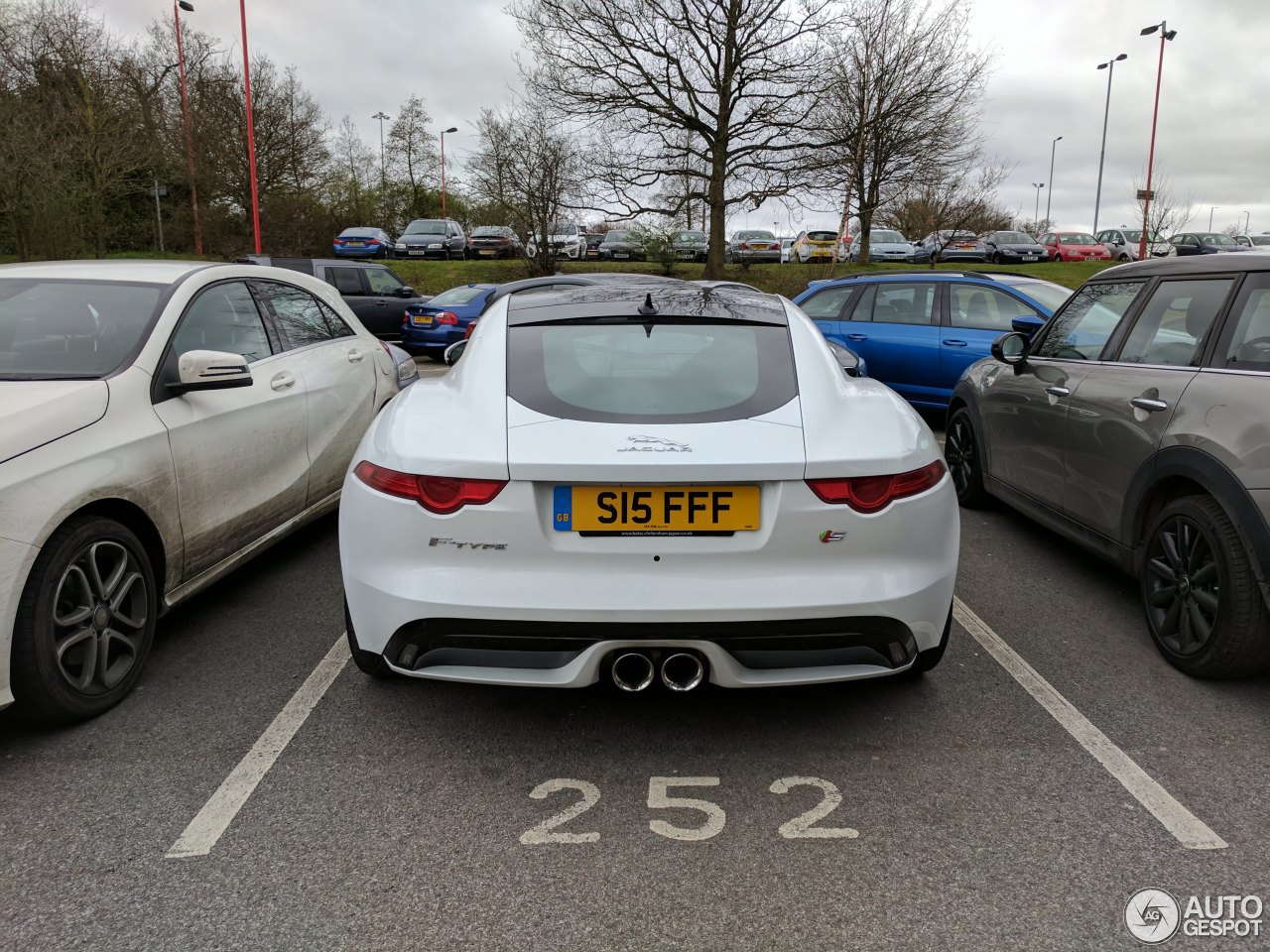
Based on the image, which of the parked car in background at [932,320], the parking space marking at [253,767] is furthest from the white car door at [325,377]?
the parked car in background at [932,320]

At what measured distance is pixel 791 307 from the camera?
3672 mm

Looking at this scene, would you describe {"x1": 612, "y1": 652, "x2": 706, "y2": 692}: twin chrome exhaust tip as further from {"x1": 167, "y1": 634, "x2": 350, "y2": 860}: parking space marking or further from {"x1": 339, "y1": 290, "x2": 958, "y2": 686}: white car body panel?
{"x1": 167, "y1": 634, "x2": 350, "y2": 860}: parking space marking

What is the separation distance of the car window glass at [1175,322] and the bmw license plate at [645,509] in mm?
2403

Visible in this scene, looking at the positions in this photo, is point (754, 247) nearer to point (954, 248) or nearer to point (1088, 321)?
point (954, 248)

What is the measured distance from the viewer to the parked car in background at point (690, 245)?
1119 inches

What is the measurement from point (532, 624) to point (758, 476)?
77cm

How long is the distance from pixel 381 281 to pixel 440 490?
1587 cm

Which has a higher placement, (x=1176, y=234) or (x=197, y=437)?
(x=1176, y=234)

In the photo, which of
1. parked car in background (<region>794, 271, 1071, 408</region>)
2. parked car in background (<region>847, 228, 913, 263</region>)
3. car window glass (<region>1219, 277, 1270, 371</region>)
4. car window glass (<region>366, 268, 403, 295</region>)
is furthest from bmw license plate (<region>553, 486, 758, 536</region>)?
parked car in background (<region>847, 228, 913, 263</region>)

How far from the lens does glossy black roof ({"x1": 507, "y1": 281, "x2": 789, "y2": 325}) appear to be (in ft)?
11.1

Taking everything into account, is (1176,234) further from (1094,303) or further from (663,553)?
(663,553)

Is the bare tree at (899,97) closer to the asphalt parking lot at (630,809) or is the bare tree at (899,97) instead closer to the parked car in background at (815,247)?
the parked car in background at (815,247)

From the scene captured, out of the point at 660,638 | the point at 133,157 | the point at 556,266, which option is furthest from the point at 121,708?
the point at 133,157

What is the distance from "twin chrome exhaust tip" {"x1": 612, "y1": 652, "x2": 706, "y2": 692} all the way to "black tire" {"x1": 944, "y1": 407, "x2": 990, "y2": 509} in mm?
3845
